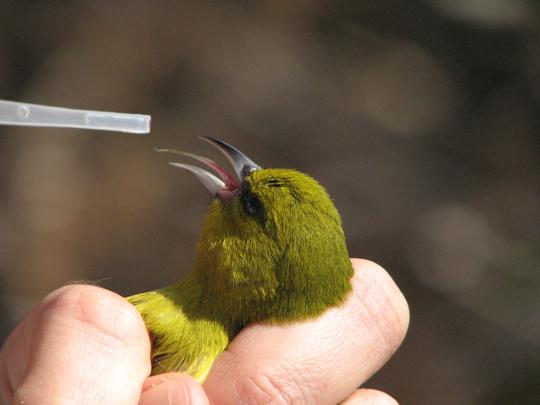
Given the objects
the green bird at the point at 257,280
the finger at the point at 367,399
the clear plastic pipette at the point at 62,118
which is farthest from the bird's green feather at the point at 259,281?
the clear plastic pipette at the point at 62,118

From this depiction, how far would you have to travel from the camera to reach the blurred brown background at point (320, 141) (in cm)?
684

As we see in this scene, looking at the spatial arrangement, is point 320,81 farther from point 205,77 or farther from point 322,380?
point 322,380

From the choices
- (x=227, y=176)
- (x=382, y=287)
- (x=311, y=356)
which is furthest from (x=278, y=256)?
(x=227, y=176)

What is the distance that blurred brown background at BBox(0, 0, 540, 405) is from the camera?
6844mm

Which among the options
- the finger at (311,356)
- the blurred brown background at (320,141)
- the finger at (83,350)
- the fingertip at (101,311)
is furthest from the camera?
the blurred brown background at (320,141)

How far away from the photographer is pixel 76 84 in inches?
292

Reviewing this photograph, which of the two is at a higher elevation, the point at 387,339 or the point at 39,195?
the point at 387,339

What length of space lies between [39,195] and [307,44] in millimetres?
3147

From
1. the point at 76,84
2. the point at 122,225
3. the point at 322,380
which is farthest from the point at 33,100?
the point at 322,380

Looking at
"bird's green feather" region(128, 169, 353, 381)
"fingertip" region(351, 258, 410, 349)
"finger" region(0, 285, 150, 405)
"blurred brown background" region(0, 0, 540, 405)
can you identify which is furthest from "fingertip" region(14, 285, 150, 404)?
"blurred brown background" region(0, 0, 540, 405)

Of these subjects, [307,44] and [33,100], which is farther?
[307,44]

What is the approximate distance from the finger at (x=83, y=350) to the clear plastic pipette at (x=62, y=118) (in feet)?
2.31

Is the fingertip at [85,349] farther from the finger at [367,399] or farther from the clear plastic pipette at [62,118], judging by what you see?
the finger at [367,399]

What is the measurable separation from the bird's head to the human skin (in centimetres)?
9
